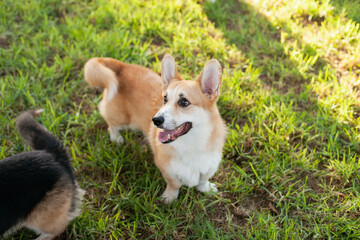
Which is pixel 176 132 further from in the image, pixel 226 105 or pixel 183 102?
pixel 226 105

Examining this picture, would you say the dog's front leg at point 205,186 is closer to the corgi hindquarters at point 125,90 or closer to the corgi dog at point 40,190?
the corgi hindquarters at point 125,90

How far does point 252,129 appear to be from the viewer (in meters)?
3.12

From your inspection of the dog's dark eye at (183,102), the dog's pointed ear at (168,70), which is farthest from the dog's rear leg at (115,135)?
the dog's dark eye at (183,102)

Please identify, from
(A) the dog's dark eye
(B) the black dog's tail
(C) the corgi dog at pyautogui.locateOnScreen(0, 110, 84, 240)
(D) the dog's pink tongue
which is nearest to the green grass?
(C) the corgi dog at pyautogui.locateOnScreen(0, 110, 84, 240)

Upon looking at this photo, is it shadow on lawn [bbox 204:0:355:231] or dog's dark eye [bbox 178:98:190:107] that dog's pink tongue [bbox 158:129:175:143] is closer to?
dog's dark eye [bbox 178:98:190:107]

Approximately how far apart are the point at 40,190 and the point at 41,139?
473mm

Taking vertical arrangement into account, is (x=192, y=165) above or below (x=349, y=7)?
below

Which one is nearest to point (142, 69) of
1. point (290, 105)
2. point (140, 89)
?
point (140, 89)

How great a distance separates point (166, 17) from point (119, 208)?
122 inches

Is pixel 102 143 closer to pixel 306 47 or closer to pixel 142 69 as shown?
pixel 142 69

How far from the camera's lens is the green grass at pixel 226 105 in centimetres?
253

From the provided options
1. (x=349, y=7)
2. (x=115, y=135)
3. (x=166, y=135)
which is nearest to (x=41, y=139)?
(x=115, y=135)

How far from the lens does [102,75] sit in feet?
8.95

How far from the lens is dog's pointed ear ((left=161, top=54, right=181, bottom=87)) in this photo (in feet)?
7.89
